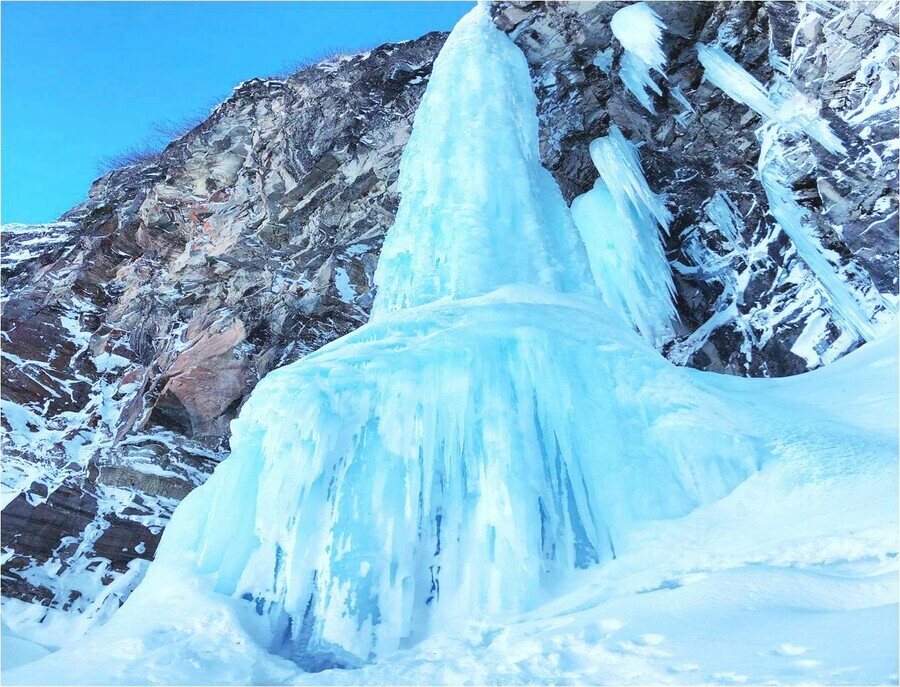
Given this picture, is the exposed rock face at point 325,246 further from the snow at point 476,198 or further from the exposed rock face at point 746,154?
the snow at point 476,198

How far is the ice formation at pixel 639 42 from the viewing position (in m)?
8.77

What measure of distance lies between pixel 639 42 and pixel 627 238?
2.47 m

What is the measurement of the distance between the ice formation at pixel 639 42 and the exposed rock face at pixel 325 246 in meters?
0.13

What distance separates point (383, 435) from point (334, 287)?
5.34m

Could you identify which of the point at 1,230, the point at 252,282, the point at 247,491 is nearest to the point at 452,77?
the point at 252,282

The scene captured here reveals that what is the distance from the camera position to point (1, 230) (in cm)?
1205

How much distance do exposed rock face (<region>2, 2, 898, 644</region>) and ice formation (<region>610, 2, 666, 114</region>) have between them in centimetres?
13

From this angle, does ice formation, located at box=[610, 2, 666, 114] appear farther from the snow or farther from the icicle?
the icicle

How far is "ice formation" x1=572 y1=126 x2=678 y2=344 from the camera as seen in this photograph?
9.09 meters

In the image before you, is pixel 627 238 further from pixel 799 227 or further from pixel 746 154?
pixel 799 227

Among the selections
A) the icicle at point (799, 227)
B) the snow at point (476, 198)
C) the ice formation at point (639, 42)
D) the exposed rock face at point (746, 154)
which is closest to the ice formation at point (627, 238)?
the exposed rock face at point (746, 154)

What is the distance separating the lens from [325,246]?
9.68 meters

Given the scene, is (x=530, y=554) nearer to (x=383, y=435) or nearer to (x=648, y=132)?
(x=383, y=435)

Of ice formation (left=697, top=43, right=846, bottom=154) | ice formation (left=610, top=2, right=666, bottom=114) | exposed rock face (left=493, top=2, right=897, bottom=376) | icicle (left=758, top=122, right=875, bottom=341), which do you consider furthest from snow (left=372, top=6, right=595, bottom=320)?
icicle (left=758, top=122, right=875, bottom=341)
